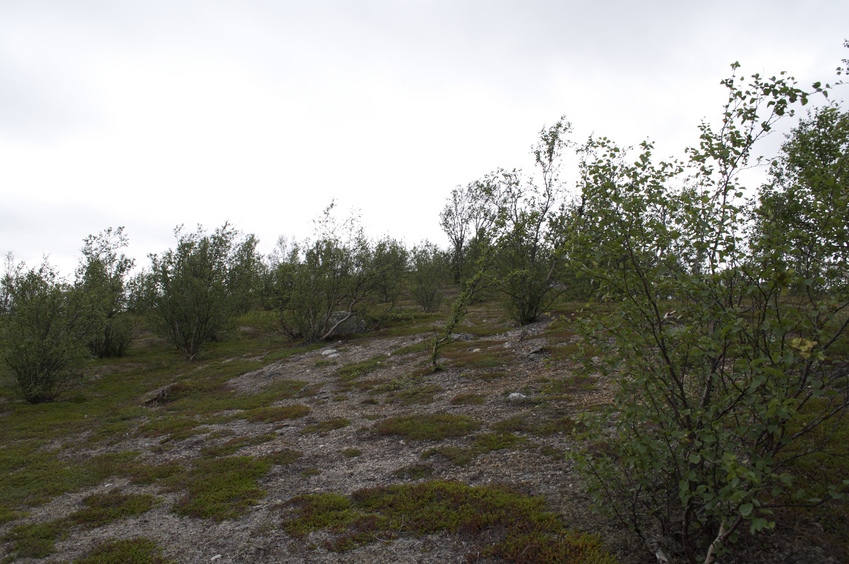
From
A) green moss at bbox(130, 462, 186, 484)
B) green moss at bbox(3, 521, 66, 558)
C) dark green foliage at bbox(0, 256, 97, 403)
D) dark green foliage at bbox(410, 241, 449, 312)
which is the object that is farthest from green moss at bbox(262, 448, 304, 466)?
dark green foliage at bbox(410, 241, 449, 312)

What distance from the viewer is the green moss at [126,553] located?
23.8 ft

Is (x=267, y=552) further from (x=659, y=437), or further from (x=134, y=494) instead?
(x=659, y=437)

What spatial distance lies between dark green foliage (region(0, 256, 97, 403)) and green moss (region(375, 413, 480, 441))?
1810cm

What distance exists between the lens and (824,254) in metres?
4.76

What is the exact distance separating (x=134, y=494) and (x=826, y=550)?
1213 centimetres

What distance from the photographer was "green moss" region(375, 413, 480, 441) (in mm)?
11648

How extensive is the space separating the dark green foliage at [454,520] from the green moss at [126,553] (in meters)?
2.01

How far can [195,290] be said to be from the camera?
107 feet

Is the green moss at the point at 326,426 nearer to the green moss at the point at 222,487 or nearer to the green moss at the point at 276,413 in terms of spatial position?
the green moss at the point at 276,413

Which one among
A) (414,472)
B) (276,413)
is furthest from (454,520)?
(276,413)

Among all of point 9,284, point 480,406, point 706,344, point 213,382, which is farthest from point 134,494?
point 9,284

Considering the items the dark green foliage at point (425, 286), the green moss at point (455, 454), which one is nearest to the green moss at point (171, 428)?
the green moss at point (455, 454)

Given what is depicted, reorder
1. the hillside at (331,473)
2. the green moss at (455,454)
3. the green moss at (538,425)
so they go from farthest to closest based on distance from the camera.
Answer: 1. the green moss at (538,425)
2. the green moss at (455,454)
3. the hillside at (331,473)

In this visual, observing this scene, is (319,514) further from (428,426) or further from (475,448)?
(428,426)
